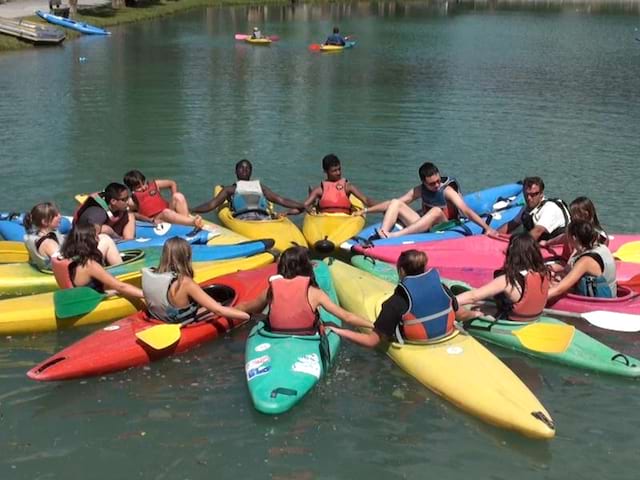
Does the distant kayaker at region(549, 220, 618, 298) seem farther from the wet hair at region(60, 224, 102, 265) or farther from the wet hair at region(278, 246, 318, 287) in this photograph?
the wet hair at region(60, 224, 102, 265)

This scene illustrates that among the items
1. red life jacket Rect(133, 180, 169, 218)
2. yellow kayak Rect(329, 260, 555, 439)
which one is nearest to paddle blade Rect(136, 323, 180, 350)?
yellow kayak Rect(329, 260, 555, 439)

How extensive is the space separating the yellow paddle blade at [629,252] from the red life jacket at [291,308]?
186 inches

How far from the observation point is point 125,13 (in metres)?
47.6

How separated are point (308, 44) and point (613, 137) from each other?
891 inches

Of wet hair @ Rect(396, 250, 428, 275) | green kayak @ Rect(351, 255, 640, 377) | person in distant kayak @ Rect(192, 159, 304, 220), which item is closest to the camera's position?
wet hair @ Rect(396, 250, 428, 275)

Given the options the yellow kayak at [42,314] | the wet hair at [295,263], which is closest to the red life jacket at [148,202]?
the yellow kayak at [42,314]

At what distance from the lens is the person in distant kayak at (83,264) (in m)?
7.81

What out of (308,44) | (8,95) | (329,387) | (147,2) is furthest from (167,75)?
(147,2)

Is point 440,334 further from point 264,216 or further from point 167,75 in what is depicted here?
point 167,75

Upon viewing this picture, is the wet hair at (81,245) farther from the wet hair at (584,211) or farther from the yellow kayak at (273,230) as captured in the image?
the wet hair at (584,211)

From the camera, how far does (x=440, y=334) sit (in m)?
6.95

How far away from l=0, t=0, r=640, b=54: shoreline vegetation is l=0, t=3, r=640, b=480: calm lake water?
2912mm

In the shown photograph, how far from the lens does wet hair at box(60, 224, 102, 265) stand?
7.77 metres

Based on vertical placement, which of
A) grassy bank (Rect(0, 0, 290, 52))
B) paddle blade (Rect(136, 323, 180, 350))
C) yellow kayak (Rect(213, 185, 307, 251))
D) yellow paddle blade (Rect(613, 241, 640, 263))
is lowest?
paddle blade (Rect(136, 323, 180, 350))
